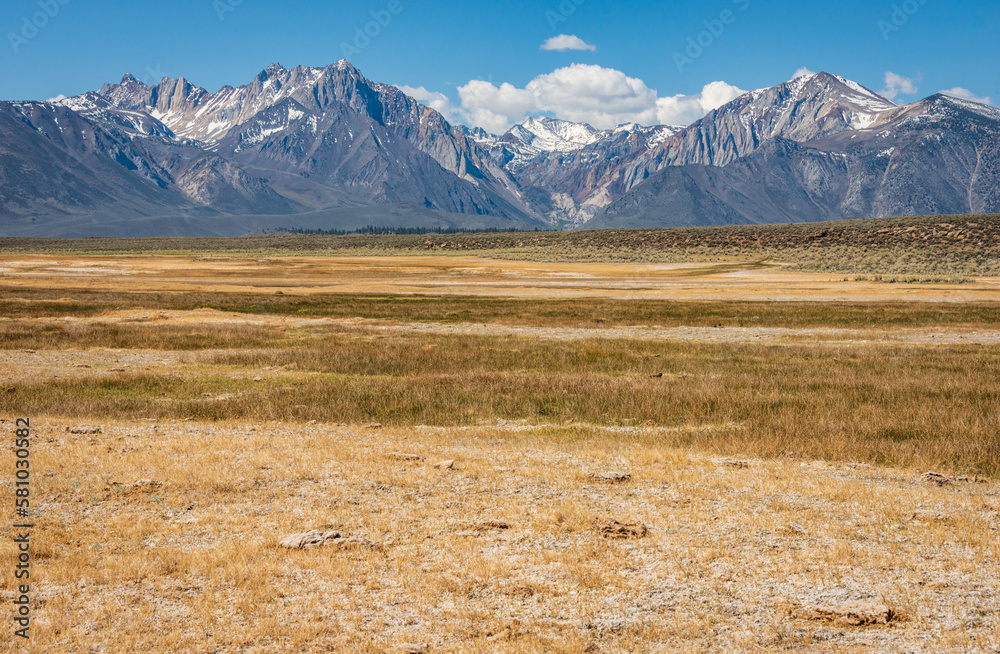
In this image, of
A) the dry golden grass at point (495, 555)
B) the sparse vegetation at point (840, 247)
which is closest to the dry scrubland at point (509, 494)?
the dry golden grass at point (495, 555)

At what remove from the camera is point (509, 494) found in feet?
43.0

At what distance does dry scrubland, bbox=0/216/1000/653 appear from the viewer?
851 centimetres

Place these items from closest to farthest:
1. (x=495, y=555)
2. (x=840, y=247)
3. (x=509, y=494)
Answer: (x=495, y=555) → (x=509, y=494) → (x=840, y=247)

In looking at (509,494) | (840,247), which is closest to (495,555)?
(509,494)

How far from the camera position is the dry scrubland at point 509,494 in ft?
27.9

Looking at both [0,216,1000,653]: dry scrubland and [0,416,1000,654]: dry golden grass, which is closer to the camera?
[0,416,1000,654]: dry golden grass

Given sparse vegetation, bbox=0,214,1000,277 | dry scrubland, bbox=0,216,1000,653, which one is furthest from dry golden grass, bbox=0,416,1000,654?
sparse vegetation, bbox=0,214,1000,277

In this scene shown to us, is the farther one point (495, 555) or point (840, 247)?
point (840, 247)

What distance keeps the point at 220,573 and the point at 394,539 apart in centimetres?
247

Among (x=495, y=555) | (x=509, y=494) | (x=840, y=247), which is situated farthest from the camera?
(x=840, y=247)

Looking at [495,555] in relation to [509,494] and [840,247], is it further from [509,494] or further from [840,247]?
[840,247]

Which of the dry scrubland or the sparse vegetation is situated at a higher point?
the sparse vegetation

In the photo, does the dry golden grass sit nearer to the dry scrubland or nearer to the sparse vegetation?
the dry scrubland

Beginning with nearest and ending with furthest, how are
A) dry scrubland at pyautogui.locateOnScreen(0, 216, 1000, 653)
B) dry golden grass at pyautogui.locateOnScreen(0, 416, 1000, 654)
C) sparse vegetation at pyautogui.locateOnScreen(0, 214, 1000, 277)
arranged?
dry golden grass at pyautogui.locateOnScreen(0, 416, 1000, 654) < dry scrubland at pyautogui.locateOnScreen(0, 216, 1000, 653) < sparse vegetation at pyautogui.locateOnScreen(0, 214, 1000, 277)
